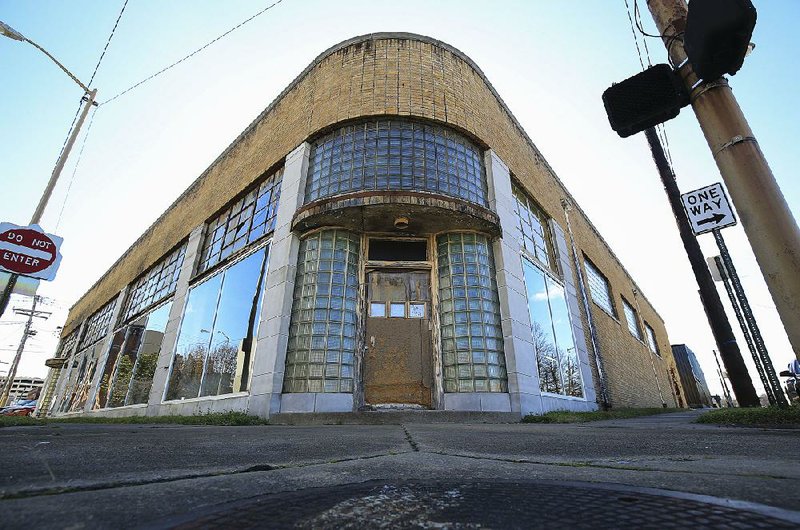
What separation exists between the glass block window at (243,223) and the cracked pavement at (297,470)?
24.0 feet

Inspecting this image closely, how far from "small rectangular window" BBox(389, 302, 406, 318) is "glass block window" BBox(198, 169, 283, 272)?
3496 millimetres

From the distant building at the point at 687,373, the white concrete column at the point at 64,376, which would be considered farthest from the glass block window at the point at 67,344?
the distant building at the point at 687,373

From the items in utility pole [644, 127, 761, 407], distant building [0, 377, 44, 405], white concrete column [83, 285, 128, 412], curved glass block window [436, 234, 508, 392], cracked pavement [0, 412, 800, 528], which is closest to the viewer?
cracked pavement [0, 412, 800, 528]

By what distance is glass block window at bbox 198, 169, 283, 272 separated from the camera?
30.2 ft

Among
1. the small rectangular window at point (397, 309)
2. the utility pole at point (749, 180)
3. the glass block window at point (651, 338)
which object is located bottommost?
the utility pole at point (749, 180)

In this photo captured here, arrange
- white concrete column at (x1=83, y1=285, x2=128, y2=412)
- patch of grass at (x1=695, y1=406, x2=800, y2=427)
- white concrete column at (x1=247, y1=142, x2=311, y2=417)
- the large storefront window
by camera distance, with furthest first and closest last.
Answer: white concrete column at (x1=83, y1=285, x2=128, y2=412) < the large storefront window < white concrete column at (x1=247, y1=142, x2=311, y2=417) < patch of grass at (x1=695, y1=406, x2=800, y2=427)

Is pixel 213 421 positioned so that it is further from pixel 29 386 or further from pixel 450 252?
pixel 29 386

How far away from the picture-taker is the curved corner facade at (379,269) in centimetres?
681

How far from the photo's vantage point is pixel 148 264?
15508 millimetres

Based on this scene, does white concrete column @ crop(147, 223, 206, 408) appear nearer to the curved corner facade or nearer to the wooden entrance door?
the curved corner facade

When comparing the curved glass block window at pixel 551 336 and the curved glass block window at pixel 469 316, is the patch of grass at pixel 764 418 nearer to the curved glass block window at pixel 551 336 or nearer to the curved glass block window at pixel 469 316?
the curved glass block window at pixel 469 316

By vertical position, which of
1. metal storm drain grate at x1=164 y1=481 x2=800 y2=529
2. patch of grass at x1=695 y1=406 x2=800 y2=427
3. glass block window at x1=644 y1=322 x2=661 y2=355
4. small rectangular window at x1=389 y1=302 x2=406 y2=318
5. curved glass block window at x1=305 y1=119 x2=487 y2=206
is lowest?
metal storm drain grate at x1=164 y1=481 x2=800 y2=529

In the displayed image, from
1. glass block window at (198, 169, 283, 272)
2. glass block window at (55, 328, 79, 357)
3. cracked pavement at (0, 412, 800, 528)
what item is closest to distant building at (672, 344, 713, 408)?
glass block window at (198, 169, 283, 272)

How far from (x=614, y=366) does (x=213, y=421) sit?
1251 cm
